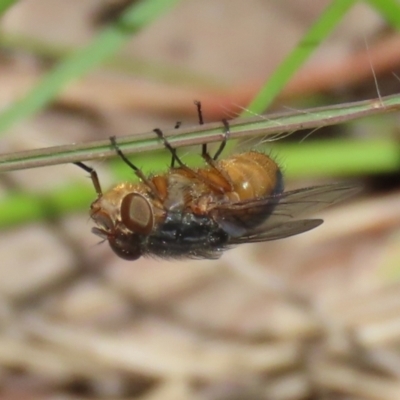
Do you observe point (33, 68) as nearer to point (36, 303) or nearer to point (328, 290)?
point (36, 303)

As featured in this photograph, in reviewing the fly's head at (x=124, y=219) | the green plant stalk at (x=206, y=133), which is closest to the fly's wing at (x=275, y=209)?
the fly's head at (x=124, y=219)

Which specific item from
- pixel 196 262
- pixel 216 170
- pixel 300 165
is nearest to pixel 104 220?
pixel 216 170

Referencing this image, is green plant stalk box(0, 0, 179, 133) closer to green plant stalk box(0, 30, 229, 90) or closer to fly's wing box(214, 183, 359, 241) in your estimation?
A: fly's wing box(214, 183, 359, 241)

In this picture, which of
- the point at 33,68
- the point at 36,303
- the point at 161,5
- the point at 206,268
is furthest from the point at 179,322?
the point at 161,5

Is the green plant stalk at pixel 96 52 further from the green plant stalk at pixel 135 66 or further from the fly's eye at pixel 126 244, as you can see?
the green plant stalk at pixel 135 66

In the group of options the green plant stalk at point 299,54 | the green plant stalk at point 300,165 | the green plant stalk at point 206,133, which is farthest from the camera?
the green plant stalk at point 300,165

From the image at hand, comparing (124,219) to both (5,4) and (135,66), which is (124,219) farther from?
(135,66)
